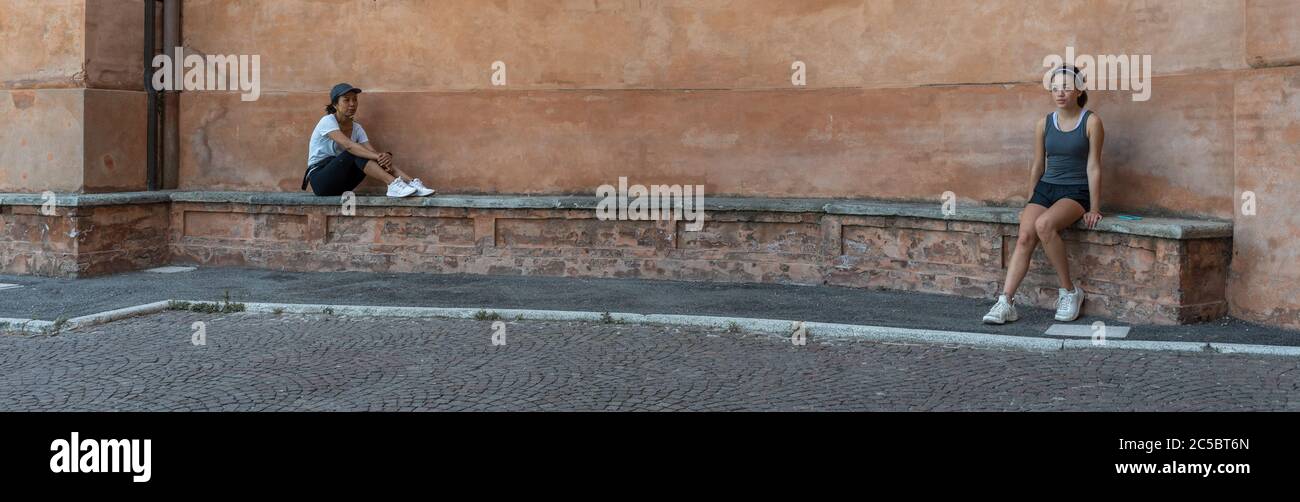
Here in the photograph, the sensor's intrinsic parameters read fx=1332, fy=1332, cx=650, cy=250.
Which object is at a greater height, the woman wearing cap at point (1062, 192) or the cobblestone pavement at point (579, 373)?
the woman wearing cap at point (1062, 192)

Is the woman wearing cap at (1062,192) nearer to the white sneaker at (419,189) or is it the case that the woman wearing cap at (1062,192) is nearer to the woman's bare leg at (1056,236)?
the woman's bare leg at (1056,236)

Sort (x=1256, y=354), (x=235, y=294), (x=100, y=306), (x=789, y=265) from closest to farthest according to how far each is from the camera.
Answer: (x=1256, y=354) → (x=100, y=306) → (x=235, y=294) → (x=789, y=265)

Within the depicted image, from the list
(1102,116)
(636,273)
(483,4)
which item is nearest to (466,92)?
(483,4)

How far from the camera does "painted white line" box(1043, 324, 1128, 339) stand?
26.0ft

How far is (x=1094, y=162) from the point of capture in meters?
8.60

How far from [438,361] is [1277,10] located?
210 inches

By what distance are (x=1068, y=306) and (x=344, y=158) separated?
6056 millimetres

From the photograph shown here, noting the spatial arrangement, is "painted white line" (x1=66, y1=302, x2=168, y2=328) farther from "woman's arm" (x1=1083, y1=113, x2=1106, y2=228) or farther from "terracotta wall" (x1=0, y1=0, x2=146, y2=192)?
"woman's arm" (x1=1083, y1=113, x2=1106, y2=228)

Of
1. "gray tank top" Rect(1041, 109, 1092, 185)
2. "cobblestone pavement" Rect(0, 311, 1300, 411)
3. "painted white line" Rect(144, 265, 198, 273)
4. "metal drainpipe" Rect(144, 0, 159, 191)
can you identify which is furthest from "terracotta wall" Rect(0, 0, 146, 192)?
"gray tank top" Rect(1041, 109, 1092, 185)

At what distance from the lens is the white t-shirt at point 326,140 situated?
11.3 metres

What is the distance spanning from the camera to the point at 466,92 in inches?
455

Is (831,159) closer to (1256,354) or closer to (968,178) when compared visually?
(968,178)

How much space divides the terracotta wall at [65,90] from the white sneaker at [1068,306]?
786 centimetres

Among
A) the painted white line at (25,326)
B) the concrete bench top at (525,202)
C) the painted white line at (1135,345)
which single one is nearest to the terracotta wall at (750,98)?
the concrete bench top at (525,202)
